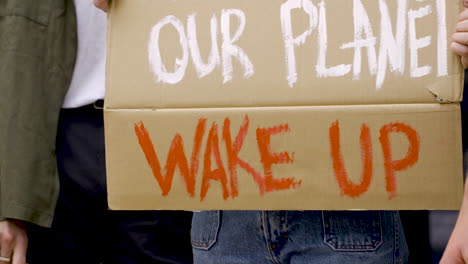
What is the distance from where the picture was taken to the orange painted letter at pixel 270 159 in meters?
1.05

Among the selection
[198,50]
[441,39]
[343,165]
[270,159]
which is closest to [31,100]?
[198,50]

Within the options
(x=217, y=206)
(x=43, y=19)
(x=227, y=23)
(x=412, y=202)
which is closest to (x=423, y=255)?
(x=412, y=202)

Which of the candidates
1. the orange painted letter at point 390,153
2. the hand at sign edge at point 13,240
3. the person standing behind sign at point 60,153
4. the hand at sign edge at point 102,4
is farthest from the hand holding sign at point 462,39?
the hand at sign edge at point 13,240

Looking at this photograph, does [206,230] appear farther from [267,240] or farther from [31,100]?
[31,100]

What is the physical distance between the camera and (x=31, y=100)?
1.25 meters

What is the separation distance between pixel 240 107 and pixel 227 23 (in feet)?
0.44

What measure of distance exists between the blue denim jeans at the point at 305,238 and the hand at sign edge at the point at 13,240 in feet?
1.20

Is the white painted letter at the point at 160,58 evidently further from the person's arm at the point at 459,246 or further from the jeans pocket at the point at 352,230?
the person's arm at the point at 459,246

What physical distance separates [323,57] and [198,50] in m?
0.19

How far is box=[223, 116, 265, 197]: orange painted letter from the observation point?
3.48 feet

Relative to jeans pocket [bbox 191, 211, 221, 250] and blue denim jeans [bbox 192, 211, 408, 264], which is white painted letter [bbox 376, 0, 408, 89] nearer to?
blue denim jeans [bbox 192, 211, 408, 264]

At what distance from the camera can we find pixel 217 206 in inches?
42.2

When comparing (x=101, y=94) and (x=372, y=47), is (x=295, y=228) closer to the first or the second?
(x=372, y=47)

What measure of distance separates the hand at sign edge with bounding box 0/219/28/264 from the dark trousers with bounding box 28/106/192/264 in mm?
125
